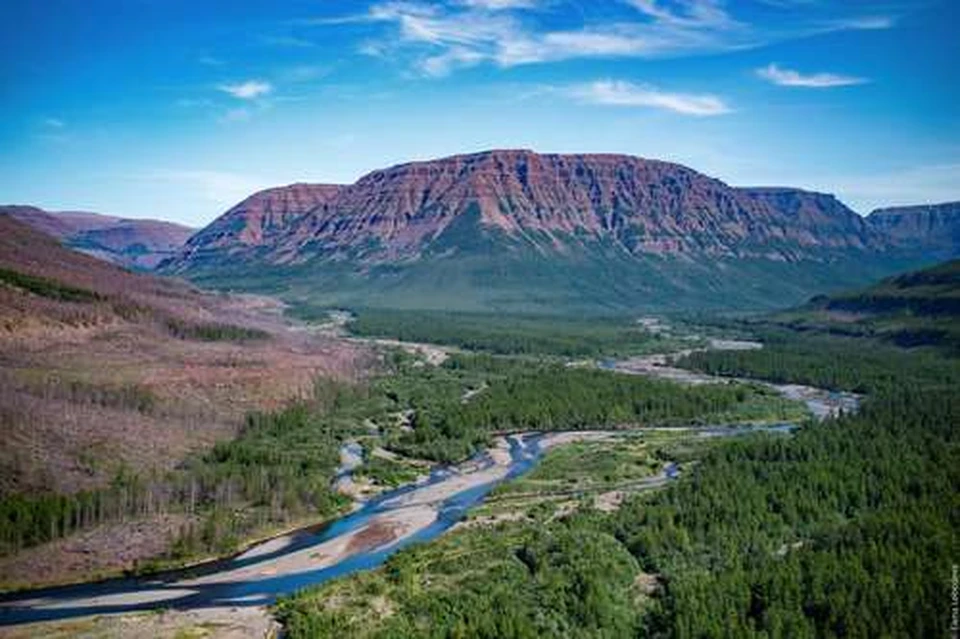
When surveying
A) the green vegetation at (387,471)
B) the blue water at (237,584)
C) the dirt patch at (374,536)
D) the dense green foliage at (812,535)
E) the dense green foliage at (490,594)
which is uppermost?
the dense green foliage at (812,535)

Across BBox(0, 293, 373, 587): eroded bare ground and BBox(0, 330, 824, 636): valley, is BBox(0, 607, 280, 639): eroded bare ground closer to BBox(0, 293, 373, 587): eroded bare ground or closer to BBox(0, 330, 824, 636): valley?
BBox(0, 330, 824, 636): valley

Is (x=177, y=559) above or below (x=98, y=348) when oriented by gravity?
below

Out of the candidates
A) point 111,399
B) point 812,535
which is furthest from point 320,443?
point 812,535

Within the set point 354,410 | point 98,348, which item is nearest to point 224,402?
point 354,410

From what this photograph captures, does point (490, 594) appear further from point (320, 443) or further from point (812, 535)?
point (320, 443)

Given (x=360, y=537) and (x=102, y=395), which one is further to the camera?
(x=102, y=395)

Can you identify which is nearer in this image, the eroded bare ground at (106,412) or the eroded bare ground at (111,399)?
the eroded bare ground at (106,412)

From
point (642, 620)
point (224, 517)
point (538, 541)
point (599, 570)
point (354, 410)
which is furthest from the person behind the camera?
point (354, 410)

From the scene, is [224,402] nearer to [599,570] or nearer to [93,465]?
[93,465]

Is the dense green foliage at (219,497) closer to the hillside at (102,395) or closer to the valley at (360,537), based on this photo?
the valley at (360,537)

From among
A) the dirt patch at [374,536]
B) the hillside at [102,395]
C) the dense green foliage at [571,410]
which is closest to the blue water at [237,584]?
the dirt patch at [374,536]

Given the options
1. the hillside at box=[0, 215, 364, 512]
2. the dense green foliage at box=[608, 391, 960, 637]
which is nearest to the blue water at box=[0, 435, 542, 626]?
the hillside at box=[0, 215, 364, 512]
